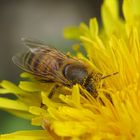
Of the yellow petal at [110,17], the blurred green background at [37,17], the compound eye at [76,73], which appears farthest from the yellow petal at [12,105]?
the blurred green background at [37,17]

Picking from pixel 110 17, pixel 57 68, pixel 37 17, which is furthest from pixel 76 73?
pixel 37 17

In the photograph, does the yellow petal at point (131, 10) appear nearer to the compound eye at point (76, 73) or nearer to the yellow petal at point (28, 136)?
the compound eye at point (76, 73)

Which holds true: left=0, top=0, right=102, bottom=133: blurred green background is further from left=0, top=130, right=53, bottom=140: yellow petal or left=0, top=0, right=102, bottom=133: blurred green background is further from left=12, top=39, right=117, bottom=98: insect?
left=0, top=130, right=53, bottom=140: yellow petal

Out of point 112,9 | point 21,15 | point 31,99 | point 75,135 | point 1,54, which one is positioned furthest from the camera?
point 21,15

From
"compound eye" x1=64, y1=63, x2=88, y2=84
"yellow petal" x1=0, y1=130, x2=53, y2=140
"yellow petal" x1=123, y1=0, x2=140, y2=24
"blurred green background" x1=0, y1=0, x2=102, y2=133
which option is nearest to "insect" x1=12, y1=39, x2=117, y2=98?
"compound eye" x1=64, y1=63, x2=88, y2=84

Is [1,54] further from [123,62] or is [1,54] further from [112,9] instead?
[123,62]

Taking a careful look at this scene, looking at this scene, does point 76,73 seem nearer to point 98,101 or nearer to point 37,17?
point 98,101

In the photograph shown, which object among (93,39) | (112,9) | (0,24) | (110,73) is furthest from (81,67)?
(0,24)
